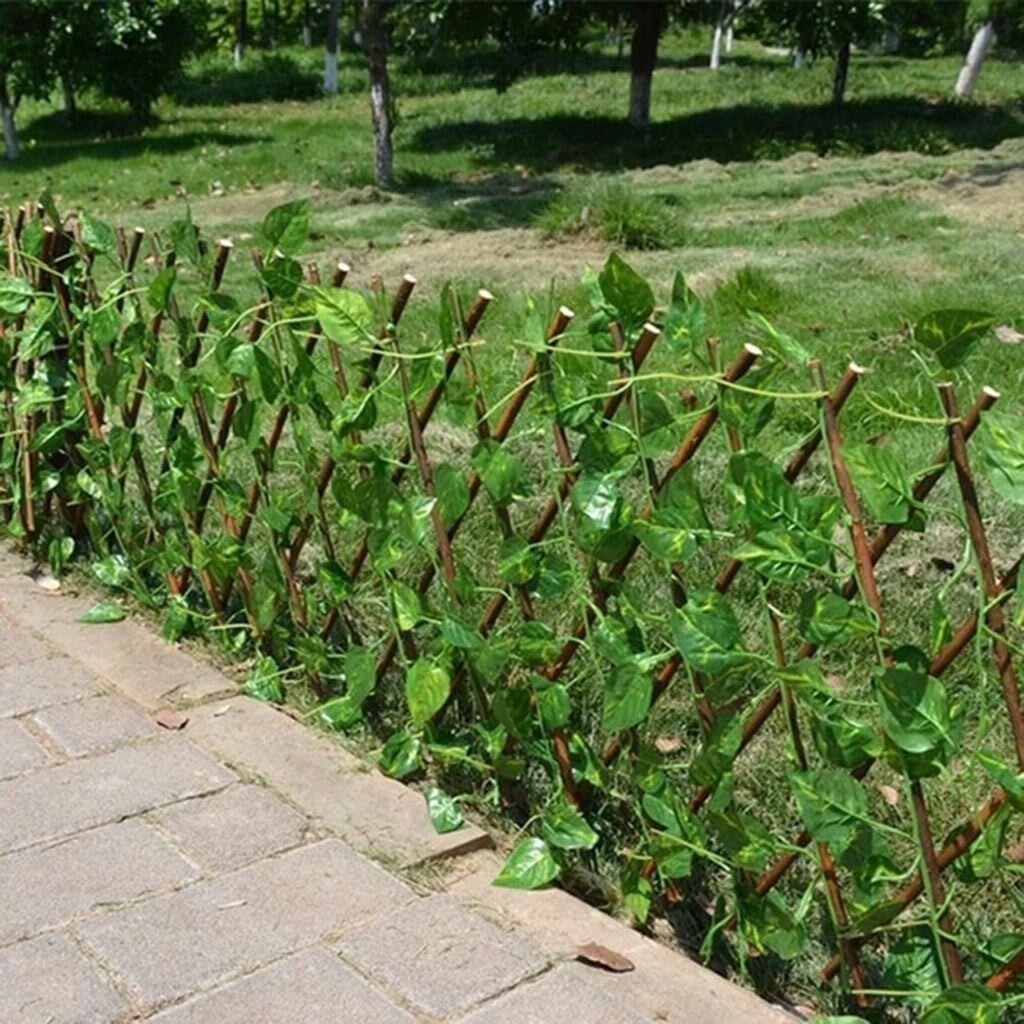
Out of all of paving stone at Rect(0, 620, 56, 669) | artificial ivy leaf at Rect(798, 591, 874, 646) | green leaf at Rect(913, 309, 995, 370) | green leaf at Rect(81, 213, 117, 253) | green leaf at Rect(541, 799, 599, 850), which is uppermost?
green leaf at Rect(913, 309, 995, 370)

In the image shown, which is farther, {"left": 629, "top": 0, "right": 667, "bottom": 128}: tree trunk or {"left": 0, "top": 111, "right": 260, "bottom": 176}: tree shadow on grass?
{"left": 0, "top": 111, "right": 260, "bottom": 176}: tree shadow on grass

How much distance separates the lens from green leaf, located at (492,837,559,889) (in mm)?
2725

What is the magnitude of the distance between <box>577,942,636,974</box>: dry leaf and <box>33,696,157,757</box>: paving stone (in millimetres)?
1402

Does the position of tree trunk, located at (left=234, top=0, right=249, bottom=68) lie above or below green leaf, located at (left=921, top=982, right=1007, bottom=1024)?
above

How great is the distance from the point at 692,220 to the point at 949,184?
2943 millimetres

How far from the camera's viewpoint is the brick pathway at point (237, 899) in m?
2.36

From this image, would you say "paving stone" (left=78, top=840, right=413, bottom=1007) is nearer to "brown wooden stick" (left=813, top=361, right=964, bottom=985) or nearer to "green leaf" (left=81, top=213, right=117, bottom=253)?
"brown wooden stick" (left=813, top=361, right=964, bottom=985)

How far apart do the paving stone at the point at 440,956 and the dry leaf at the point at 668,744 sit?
0.75 meters

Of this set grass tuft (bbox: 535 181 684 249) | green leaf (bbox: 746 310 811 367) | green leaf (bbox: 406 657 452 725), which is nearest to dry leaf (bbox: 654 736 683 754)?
green leaf (bbox: 406 657 452 725)

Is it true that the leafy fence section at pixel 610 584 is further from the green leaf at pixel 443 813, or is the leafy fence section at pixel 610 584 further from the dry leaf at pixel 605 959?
the dry leaf at pixel 605 959

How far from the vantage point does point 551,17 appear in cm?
1984

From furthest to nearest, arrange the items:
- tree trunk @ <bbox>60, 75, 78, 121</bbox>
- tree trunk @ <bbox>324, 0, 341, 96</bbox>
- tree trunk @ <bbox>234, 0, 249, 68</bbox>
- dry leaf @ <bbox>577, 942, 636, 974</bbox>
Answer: tree trunk @ <bbox>234, 0, 249, 68</bbox>, tree trunk @ <bbox>324, 0, 341, 96</bbox>, tree trunk @ <bbox>60, 75, 78, 121</bbox>, dry leaf @ <bbox>577, 942, 636, 974</bbox>

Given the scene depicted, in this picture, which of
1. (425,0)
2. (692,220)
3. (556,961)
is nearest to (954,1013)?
(556,961)

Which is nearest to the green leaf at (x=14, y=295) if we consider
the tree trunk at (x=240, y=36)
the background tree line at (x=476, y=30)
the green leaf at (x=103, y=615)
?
the green leaf at (x=103, y=615)
